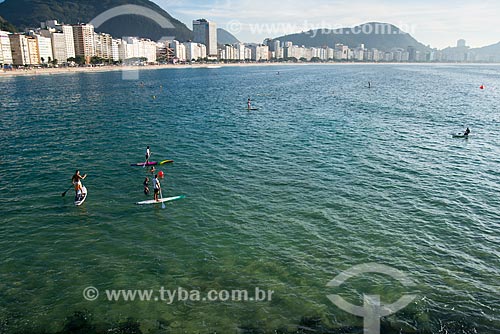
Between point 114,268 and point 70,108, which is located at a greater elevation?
point 70,108

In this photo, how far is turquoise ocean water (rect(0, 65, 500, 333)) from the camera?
51.1ft

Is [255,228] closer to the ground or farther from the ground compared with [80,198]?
closer to the ground

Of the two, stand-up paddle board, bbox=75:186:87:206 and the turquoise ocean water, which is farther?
stand-up paddle board, bbox=75:186:87:206

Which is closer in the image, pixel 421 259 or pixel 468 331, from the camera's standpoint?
pixel 468 331

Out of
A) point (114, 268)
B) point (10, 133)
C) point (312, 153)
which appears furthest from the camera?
point (10, 133)

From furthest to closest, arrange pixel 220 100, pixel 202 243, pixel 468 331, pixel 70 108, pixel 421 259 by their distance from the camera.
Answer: pixel 220 100
pixel 70 108
pixel 202 243
pixel 421 259
pixel 468 331

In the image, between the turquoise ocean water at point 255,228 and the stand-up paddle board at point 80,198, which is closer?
the turquoise ocean water at point 255,228

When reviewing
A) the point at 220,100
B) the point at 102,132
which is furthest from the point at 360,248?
the point at 220,100

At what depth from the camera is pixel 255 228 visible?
Answer: 2258 cm

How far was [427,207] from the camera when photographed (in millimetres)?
25859

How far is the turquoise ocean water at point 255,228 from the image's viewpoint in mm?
15570

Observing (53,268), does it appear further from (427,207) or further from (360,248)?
(427,207)

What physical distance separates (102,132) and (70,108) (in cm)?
2800

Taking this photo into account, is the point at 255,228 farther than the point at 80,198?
No
